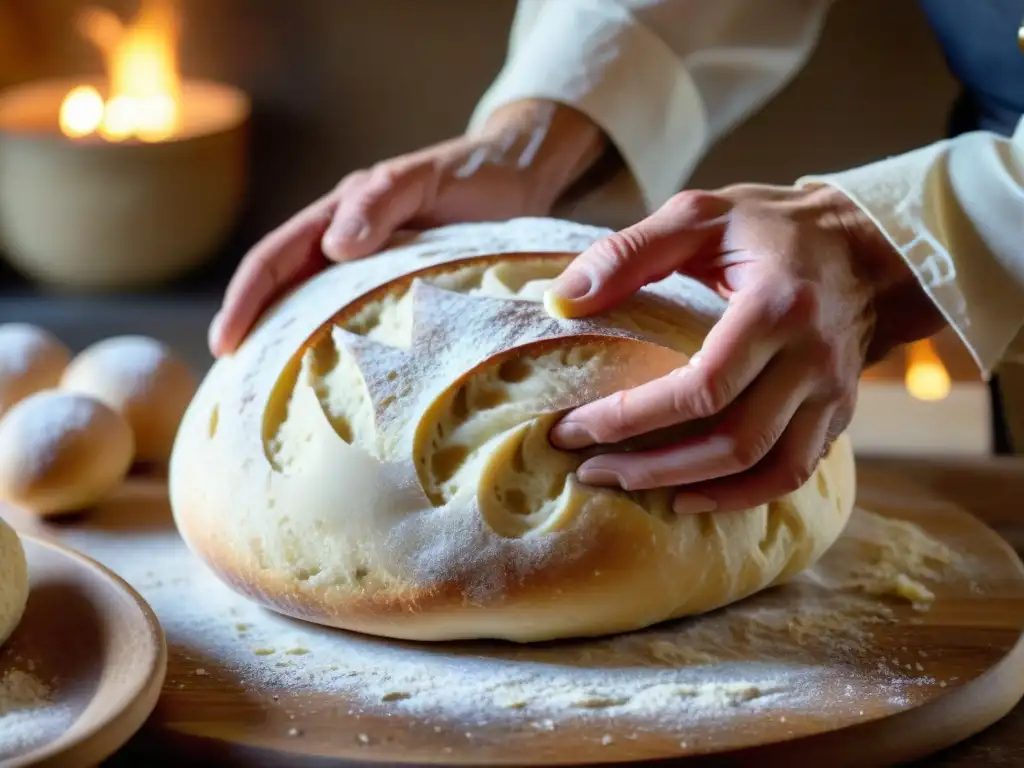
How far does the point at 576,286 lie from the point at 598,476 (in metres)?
0.16

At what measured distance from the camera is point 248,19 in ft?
8.08

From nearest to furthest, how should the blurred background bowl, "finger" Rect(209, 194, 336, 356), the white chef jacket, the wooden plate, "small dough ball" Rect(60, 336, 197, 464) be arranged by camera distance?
the wooden plate, the white chef jacket, "finger" Rect(209, 194, 336, 356), "small dough ball" Rect(60, 336, 197, 464), the blurred background bowl

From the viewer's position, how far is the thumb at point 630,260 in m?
1.00

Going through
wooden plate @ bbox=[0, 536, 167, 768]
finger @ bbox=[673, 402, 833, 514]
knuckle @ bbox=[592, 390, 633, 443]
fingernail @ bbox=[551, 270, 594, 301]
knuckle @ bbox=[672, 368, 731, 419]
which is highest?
fingernail @ bbox=[551, 270, 594, 301]

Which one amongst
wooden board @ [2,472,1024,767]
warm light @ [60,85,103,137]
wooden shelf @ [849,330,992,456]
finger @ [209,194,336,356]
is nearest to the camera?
wooden board @ [2,472,1024,767]

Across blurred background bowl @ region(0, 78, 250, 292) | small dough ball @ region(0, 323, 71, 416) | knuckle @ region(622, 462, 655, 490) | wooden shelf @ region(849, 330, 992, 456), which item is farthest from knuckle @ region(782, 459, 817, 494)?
blurred background bowl @ region(0, 78, 250, 292)

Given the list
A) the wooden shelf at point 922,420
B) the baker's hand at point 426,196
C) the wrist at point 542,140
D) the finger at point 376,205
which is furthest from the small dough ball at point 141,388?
the wooden shelf at point 922,420

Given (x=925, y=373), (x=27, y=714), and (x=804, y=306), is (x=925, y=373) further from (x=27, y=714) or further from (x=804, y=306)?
(x=27, y=714)

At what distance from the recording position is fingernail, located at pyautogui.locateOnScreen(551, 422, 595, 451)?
969 millimetres

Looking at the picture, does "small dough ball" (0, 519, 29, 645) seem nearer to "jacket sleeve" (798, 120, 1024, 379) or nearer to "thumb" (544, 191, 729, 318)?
"thumb" (544, 191, 729, 318)

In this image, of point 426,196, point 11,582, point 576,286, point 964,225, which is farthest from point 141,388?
point 964,225

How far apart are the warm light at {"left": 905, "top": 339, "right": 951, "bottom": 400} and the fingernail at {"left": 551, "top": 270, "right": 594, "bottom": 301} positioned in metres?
1.25

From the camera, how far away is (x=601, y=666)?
3.20 ft

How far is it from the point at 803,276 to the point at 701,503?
201 millimetres
